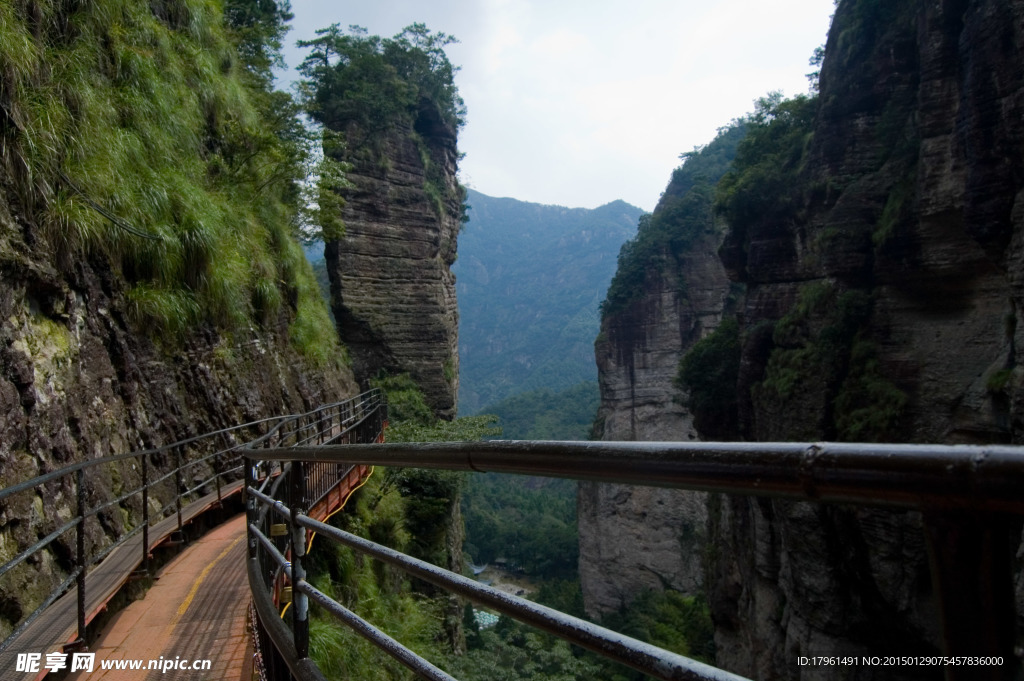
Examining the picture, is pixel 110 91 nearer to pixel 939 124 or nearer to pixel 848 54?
pixel 939 124

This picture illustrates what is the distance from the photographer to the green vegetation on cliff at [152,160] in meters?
6.05

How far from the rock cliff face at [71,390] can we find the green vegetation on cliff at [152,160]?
1.13ft

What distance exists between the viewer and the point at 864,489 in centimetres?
63

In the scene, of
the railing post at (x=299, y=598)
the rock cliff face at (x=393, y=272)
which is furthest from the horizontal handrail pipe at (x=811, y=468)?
the rock cliff face at (x=393, y=272)

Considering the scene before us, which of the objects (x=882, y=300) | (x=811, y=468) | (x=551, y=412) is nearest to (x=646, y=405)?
(x=882, y=300)

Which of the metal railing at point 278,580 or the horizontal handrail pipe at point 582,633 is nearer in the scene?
the horizontal handrail pipe at point 582,633

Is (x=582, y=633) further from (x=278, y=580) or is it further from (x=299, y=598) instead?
(x=278, y=580)

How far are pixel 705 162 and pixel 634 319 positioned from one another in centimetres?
1714

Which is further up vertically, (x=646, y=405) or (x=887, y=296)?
(x=887, y=296)

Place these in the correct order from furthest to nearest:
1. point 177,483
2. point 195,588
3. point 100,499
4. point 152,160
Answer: point 152,160
point 177,483
point 100,499
point 195,588

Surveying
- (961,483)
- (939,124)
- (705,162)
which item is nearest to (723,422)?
(939,124)

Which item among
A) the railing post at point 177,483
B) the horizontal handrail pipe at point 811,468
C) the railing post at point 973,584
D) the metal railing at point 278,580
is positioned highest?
the horizontal handrail pipe at point 811,468

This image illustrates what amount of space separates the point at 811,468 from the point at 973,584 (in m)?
0.16

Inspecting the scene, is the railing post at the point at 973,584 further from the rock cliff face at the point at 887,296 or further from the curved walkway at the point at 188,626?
the rock cliff face at the point at 887,296
